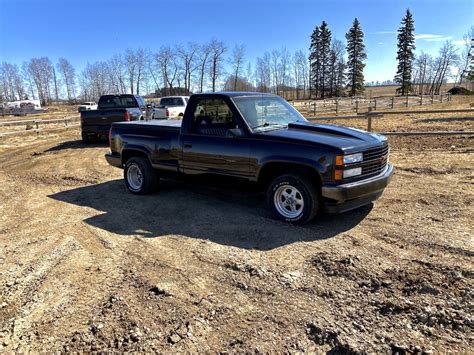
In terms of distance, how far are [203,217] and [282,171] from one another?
1.39 m

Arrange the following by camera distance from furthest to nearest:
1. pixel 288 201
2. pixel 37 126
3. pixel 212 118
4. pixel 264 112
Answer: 1. pixel 37 126
2. pixel 212 118
3. pixel 264 112
4. pixel 288 201

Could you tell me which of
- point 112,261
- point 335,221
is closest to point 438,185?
point 335,221

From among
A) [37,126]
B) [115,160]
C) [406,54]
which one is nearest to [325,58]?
[406,54]

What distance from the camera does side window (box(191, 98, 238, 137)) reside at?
5.64 metres

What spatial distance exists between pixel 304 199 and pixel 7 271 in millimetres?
3560

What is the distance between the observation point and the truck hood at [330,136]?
479cm

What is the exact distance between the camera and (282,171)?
5.26 meters

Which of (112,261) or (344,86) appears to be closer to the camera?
(112,261)

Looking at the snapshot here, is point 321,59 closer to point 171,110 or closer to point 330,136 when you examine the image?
point 171,110

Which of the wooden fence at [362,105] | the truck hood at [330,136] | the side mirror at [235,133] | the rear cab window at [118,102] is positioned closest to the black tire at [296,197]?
the truck hood at [330,136]

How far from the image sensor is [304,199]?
4.97 m

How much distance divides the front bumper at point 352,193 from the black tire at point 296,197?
180mm

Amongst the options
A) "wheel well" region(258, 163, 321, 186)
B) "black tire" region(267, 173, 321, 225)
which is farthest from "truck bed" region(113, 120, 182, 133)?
"black tire" region(267, 173, 321, 225)

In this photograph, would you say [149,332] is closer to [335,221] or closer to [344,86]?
[335,221]
